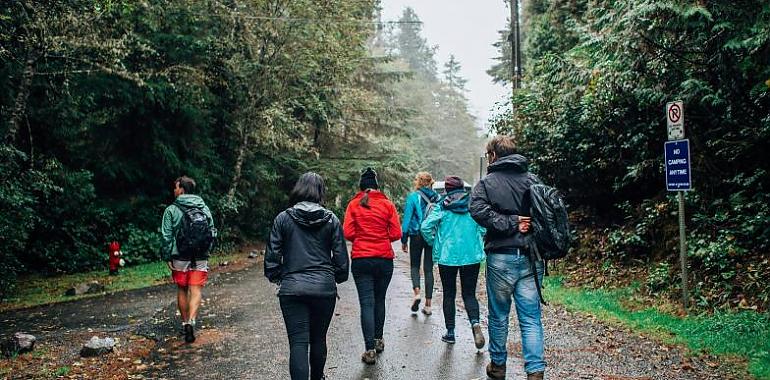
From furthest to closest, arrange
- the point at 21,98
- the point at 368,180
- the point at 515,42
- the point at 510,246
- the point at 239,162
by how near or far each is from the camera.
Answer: the point at 239,162
the point at 515,42
the point at 21,98
the point at 368,180
the point at 510,246

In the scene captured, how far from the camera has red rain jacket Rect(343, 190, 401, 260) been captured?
21.7 feet

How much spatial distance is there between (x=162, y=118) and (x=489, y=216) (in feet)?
51.0

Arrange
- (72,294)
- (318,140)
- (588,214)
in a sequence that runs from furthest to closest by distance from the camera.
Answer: (318,140) < (588,214) < (72,294)

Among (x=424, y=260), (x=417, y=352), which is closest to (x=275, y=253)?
(x=417, y=352)

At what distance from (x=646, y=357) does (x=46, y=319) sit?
8732 mm

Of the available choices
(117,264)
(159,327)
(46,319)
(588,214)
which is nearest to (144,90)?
(117,264)

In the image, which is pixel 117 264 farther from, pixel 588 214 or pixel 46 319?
pixel 588 214

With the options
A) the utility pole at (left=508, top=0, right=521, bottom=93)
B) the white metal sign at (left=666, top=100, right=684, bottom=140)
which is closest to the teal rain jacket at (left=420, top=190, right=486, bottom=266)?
the white metal sign at (left=666, top=100, right=684, bottom=140)

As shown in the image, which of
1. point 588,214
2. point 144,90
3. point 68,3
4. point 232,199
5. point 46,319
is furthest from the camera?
point 232,199

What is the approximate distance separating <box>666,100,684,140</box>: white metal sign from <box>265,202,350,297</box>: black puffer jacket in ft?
18.4

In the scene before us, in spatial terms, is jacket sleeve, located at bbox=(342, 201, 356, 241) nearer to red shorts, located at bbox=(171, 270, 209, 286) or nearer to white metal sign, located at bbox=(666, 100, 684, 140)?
red shorts, located at bbox=(171, 270, 209, 286)

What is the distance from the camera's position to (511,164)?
546 cm

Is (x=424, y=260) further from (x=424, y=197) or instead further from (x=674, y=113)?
(x=674, y=113)

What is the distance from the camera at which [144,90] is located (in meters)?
17.1
